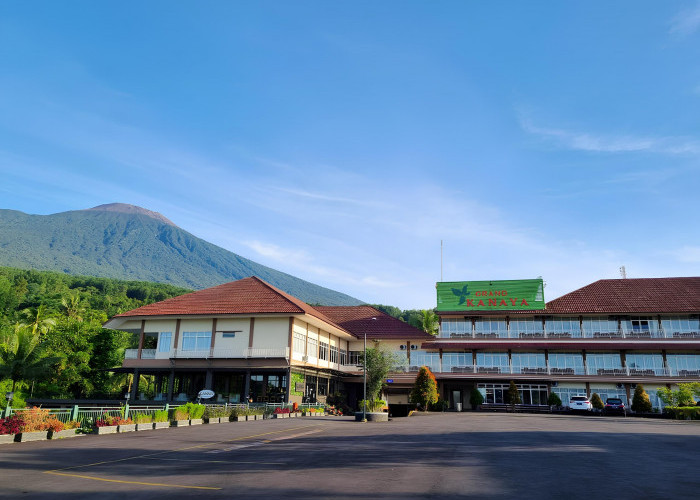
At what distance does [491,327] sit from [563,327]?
7026mm

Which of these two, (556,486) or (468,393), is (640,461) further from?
(468,393)

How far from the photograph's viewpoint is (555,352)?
5191 cm

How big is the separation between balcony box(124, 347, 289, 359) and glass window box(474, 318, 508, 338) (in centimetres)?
2303

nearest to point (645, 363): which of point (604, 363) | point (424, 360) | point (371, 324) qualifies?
point (604, 363)

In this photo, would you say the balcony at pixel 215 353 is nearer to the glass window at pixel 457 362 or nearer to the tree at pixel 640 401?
the glass window at pixel 457 362

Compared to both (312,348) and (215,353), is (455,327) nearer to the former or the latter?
(312,348)

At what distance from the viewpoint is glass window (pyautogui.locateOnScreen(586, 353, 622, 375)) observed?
164ft

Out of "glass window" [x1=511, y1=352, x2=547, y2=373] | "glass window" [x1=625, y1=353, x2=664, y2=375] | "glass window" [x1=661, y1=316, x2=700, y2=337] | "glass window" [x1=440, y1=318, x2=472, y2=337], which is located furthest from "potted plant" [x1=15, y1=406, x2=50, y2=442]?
"glass window" [x1=661, y1=316, x2=700, y2=337]

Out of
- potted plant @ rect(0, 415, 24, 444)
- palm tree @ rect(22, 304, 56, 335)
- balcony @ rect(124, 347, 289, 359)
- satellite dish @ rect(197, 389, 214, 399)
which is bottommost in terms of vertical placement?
potted plant @ rect(0, 415, 24, 444)

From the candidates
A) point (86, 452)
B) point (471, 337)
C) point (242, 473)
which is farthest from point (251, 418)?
point (471, 337)

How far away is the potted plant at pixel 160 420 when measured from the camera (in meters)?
24.2

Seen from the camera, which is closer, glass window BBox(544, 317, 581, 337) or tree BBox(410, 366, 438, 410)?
tree BBox(410, 366, 438, 410)

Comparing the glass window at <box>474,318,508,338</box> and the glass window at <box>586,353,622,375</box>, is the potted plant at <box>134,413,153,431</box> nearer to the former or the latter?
the glass window at <box>474,318,508,338</box>

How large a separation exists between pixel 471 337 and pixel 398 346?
25.0 feet
